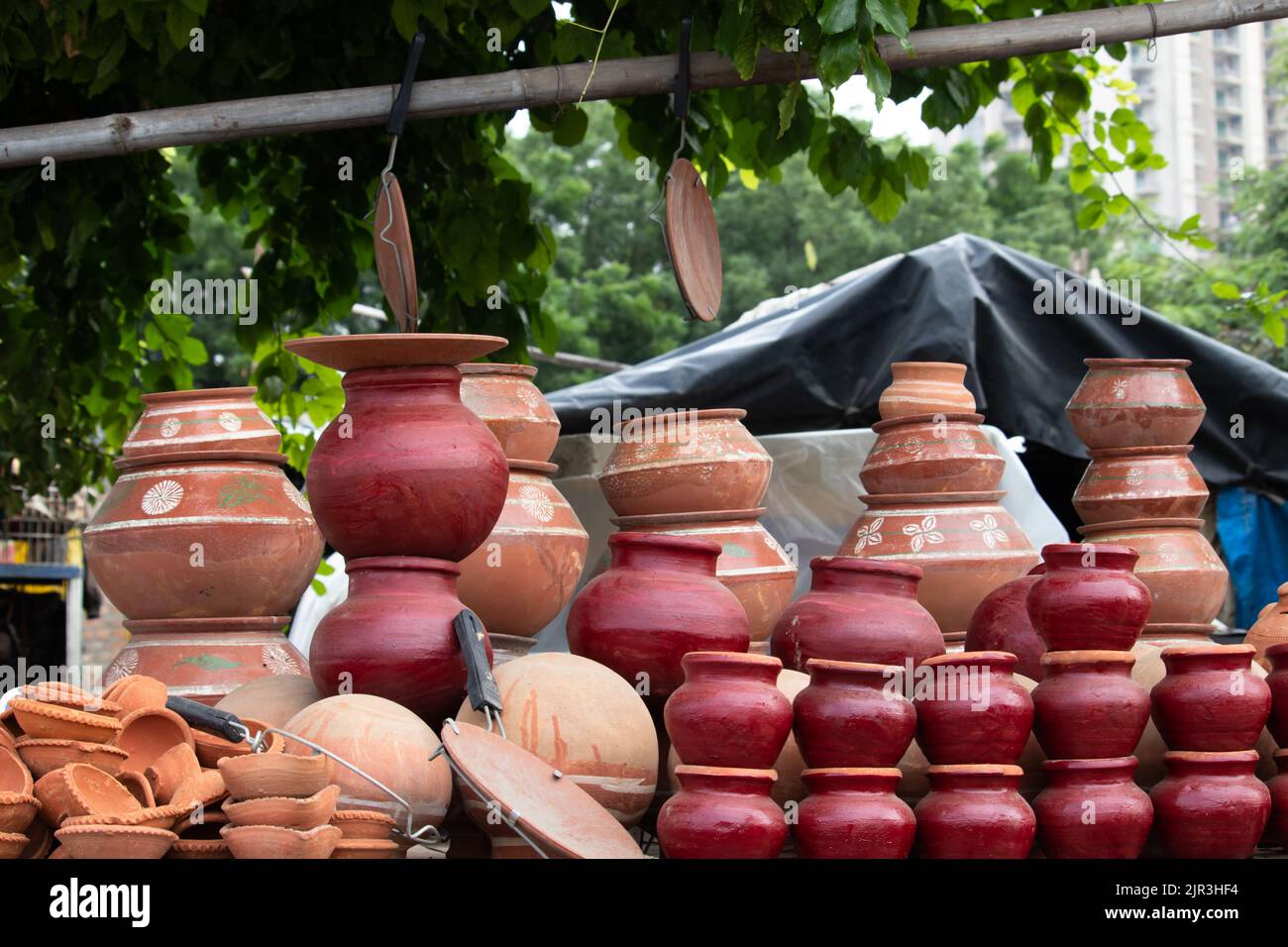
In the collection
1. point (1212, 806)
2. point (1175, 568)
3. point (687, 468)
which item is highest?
point (687, 468)

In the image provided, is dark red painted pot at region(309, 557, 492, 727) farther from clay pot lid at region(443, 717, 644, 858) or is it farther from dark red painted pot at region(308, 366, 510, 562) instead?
clay pot lid at region(443, 717, 644, 858)

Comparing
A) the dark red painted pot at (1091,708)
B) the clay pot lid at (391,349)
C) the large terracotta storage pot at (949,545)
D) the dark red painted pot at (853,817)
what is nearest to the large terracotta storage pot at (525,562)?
the clay pot lid at (391,349)

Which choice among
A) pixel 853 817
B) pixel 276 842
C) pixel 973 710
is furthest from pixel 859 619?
pixel 276 842

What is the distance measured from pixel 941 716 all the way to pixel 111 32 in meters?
2.77

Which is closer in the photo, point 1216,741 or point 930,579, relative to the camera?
point 1216,741

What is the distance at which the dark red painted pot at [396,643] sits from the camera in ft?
7.09

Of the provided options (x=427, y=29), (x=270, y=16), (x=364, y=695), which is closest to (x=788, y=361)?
(x=427, y=29)

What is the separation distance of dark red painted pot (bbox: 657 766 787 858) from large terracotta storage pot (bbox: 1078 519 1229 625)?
1.23 meters

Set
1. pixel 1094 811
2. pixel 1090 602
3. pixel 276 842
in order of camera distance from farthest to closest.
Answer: pixel 1090 602
pixel 1094 811
pixel 276 842

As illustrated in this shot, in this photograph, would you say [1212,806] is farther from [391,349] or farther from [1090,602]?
[391,349]

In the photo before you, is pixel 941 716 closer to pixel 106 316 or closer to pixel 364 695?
pixel 364 695

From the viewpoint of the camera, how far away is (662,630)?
2271mm

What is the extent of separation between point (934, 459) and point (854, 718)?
3.45 feet

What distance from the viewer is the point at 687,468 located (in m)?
2.74
